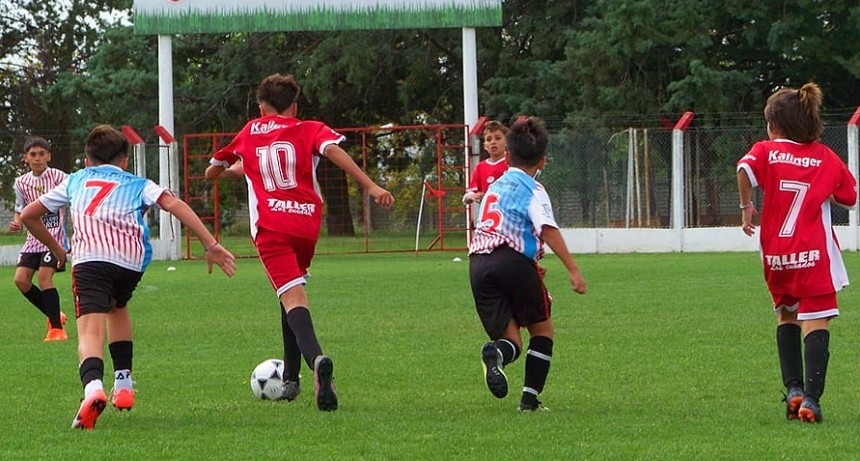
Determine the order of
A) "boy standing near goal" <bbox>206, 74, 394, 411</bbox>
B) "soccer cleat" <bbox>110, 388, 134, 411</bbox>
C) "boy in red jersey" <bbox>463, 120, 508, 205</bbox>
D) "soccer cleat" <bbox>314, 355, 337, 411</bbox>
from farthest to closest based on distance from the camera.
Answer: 1. "boy in red jersey" <bbox>463, 120, 508, 205</bbox>
2. "boy standing near goal" <bbox>206, 74, 394, 411</bbox>
3. "soccer cleat" <bbox>110, 388, 134, 411</bbox>
4. "soccer cleat" <bbox>314, 355, 337, 411</bbox>

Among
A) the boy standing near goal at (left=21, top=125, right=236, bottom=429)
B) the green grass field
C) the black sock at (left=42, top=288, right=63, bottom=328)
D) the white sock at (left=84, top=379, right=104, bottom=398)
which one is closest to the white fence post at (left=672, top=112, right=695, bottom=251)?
the green grass field

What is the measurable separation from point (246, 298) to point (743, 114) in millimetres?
15976

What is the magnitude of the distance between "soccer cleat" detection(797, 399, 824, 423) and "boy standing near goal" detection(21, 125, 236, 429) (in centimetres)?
274

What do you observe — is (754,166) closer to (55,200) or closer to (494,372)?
(494,372)

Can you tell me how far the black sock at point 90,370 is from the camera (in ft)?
21.8

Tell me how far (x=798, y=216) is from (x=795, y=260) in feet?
0.68

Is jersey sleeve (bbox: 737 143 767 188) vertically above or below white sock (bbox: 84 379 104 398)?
above

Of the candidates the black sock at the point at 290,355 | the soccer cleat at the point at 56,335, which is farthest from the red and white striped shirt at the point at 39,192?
the black sock at the point at 290,355

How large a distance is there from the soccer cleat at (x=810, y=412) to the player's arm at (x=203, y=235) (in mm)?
2700

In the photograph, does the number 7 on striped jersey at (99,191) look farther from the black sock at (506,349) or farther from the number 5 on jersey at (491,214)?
the black sock at (506,349)

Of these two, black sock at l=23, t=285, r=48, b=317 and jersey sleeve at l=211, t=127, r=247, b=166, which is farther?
black sock at l=23, t=285, r=48, b=317

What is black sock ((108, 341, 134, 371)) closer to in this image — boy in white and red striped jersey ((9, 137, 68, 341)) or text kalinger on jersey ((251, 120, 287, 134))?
text kalinger on jersey ((251, 120, 287, 134))

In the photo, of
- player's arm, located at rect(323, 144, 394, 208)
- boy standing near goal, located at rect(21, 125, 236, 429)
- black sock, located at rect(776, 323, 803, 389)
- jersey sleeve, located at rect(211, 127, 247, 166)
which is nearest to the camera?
black sock, located at rect(776, 323, 803, 389)

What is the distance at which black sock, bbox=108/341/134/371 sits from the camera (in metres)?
7.30
